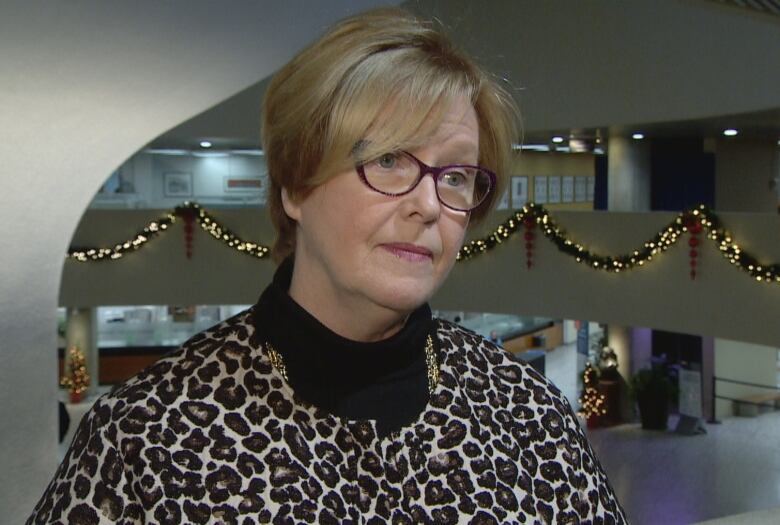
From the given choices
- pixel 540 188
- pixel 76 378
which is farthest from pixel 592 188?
pixel 76 378

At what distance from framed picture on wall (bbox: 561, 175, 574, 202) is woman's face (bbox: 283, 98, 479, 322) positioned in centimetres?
1784

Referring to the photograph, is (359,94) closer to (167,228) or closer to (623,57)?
(623,57)

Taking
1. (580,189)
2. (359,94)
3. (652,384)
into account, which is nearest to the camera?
(359,94)

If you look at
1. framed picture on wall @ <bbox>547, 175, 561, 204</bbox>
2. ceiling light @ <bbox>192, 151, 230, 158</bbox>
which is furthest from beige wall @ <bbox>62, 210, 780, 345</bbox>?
framed picture on wall @ <bbox>547, 175, 561, 204</bbox>

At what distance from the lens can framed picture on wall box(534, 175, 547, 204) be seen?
18.7m

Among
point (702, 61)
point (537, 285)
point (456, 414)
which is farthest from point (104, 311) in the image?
point (456, 414)

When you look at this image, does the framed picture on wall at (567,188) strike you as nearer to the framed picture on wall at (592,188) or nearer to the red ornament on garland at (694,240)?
the framed picture on wall at (592,188)

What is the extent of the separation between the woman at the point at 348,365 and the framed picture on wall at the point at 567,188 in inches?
698

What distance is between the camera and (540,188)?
18.7m

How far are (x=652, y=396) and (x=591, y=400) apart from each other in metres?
1.12

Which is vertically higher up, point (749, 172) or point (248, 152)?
point (248, 152)

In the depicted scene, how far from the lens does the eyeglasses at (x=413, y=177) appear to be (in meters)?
1.28

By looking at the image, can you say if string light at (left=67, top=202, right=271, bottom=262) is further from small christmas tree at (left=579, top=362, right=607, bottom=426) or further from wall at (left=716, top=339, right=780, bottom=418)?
wall at (left=716, top=339, right=780, bottom=418)

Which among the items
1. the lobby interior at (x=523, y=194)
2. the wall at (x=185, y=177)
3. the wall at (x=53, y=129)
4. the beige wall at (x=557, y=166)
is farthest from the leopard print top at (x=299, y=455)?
the beige wall at (x=557, y=166)
